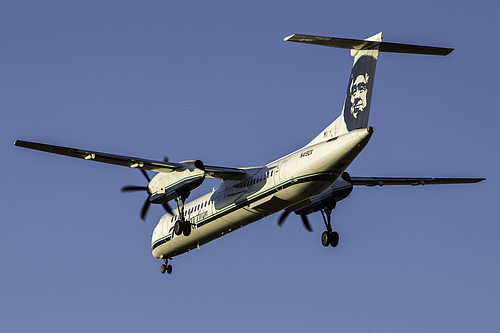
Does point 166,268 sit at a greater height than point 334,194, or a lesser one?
lesser

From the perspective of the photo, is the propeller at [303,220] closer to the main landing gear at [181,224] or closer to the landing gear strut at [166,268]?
the main landing gear at [181,224]

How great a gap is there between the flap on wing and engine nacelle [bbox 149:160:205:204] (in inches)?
13.2

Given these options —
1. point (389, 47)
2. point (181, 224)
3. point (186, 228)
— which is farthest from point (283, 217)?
point (389, 47)

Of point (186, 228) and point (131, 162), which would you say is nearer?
point (131, 162)

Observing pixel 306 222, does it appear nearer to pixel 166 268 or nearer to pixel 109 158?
pixel 166 268

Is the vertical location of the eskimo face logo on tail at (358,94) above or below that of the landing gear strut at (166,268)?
above

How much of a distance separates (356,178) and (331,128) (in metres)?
6.84

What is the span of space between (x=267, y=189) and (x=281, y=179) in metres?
0.86

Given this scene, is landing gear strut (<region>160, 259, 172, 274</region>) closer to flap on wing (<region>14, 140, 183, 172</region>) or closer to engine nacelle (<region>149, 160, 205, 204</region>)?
engine nacelle (<region>149, 160, 205, 204</region>)

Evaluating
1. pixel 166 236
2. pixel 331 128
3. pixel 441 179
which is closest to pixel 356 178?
pixel 441 179

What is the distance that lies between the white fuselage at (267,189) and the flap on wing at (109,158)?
281cm

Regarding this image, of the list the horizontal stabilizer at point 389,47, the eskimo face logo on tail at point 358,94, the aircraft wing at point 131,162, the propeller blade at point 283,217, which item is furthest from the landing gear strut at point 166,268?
the horizontal stabilizer at point 389,47

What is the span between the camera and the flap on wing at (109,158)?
106 ft

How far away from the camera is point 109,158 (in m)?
33.5
